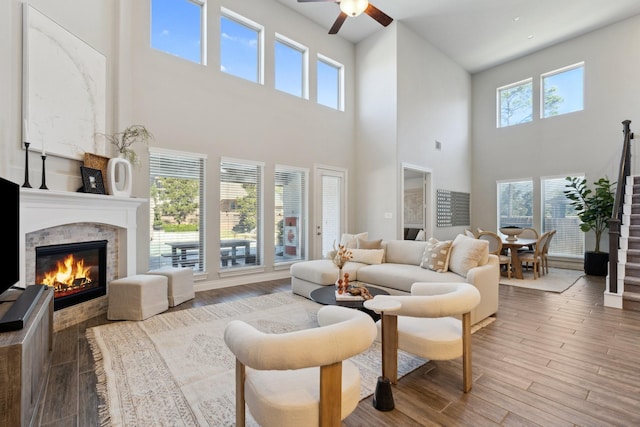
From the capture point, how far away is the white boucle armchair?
1.20 metres

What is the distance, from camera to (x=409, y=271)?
4.10m

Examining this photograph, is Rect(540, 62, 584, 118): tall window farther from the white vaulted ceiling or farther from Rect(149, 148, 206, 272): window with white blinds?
Rect(149, 148, 206, 272): window with white blinds

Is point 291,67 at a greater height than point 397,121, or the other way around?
point 291,67

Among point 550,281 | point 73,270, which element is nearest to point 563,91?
point 550,281

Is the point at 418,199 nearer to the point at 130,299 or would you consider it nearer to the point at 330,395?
the point at 130,299

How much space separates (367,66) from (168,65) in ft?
14.7

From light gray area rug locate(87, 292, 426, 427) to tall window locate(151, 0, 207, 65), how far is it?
410 centimetres

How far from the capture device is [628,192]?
559 cm

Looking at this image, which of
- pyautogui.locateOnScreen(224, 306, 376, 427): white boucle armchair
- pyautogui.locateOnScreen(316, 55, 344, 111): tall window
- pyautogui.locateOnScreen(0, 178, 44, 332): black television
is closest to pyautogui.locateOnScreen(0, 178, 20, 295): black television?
pyautogui.locateOnScreen(0, 178, 44, 332): black television

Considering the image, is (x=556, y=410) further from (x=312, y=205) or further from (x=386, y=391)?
(x=312, y=205)

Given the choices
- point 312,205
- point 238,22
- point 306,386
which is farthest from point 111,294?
point 238,22

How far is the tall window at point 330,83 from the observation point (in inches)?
275

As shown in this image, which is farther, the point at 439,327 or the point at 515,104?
the point at 515,104

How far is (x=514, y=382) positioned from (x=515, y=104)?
27.6 ft
